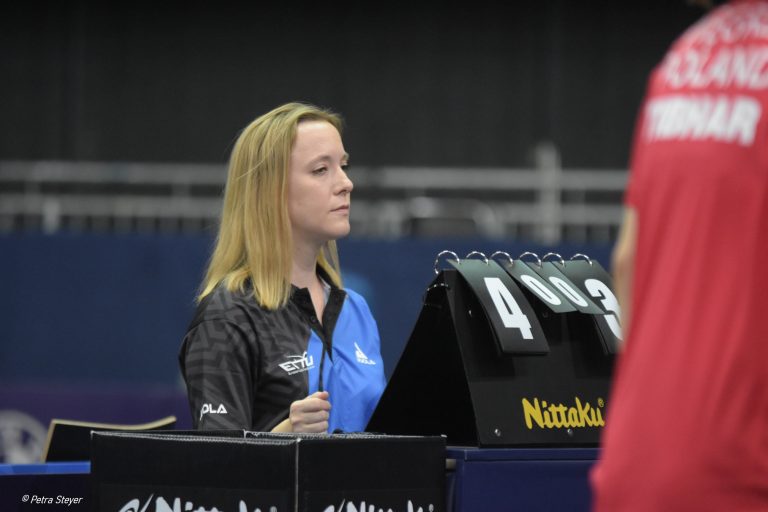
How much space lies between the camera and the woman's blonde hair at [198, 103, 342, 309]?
2.80m

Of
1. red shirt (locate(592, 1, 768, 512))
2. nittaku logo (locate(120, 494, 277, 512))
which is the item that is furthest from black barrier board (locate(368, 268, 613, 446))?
red shirt (locate(592, 1, 768, 512))

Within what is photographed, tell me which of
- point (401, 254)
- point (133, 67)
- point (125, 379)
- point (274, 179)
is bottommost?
point (125, 379)

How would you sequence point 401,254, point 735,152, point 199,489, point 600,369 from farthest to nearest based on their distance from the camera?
point 401,254 → point 600,369 → point 199,489 → point 735,152

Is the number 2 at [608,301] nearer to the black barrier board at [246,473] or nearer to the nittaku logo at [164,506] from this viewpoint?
the black barrier board at [246,473]

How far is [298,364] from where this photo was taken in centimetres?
268

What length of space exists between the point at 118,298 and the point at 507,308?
21.5 feet

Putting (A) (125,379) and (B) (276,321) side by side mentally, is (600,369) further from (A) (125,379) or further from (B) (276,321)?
(A) (125,379)

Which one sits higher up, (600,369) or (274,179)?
(274,179)

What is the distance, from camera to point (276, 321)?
8.90ft

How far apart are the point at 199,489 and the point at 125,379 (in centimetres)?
683

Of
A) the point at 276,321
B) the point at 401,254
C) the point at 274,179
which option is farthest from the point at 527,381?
the point at 401,254

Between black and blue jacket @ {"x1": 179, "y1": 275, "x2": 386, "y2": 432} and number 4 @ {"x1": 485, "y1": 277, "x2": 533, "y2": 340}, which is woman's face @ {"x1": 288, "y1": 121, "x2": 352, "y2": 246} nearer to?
black and blue jacket @ {"x1": 179, "y1": 275, "x2": 386, "y2": 432}

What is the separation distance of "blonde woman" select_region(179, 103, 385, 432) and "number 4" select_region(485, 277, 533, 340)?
38 centimetres

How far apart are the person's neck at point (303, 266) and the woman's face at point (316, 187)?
→ 0.06ft
